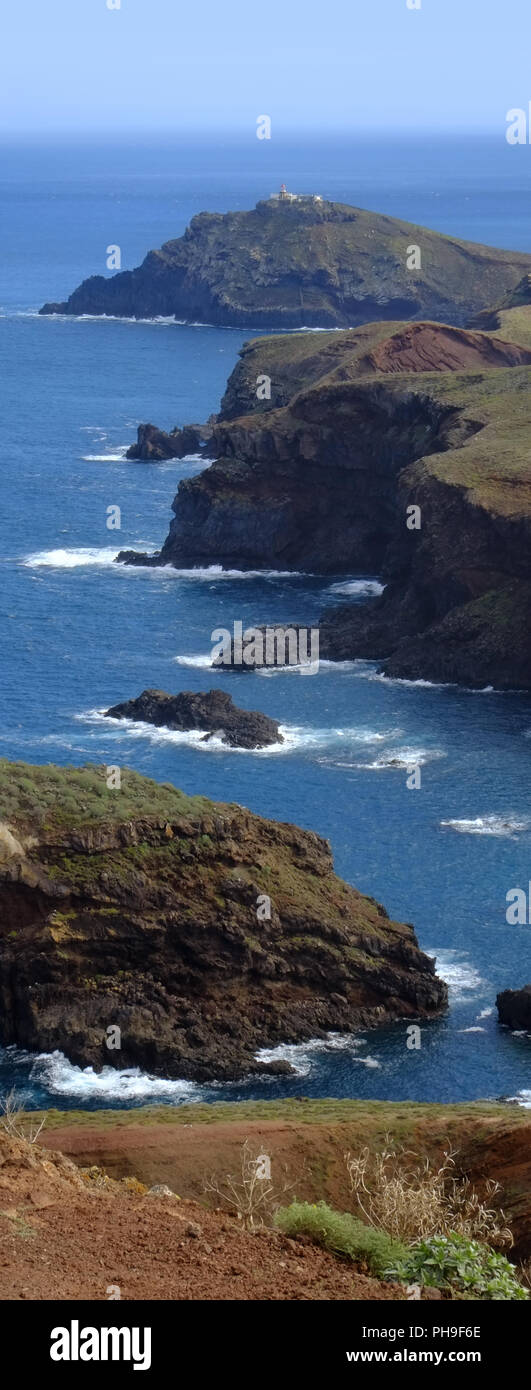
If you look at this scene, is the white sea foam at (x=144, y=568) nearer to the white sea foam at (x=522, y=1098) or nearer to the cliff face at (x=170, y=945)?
the cliff face at (x=170, y=945)

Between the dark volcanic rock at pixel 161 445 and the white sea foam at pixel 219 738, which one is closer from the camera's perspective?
the white sea foam at pixel 219 738

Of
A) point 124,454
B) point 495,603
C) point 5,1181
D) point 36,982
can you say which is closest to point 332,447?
point 495,603

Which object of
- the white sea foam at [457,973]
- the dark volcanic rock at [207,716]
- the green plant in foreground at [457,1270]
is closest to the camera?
the green plant in foreground at [457,1270]

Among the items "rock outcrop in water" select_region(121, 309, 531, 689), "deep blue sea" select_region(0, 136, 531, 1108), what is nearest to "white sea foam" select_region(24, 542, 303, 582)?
"deep blue sea" select_region(0, 136, 531, 1108)

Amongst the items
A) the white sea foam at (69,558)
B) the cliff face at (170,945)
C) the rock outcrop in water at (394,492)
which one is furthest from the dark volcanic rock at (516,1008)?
the white sea foam at (69,558)

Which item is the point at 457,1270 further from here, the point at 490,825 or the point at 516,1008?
the point at 490,825

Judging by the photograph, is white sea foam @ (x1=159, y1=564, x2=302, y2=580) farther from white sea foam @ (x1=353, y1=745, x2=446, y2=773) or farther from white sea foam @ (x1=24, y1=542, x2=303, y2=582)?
white sea foam @ (x1=353, y1=745, x2=446, y2=773)

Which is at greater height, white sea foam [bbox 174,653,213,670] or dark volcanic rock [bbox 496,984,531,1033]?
white sea foam [bbox 174,653,213,670]
